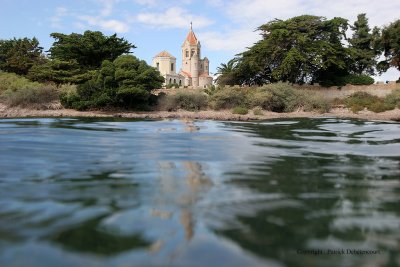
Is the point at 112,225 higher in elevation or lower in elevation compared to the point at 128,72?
lower

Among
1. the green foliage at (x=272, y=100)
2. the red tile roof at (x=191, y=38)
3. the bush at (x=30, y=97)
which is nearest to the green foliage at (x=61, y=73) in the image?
the bush at (x=30, y=97)

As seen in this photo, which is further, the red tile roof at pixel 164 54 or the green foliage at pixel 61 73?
the red tile roof at pixel 164 54

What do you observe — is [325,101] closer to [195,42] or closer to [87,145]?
[87,145]

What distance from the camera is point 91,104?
27.2 metres

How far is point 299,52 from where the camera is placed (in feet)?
122

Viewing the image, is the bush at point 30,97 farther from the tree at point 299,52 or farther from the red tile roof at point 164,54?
the red tile roof at point 164,54

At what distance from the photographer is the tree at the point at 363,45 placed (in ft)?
144

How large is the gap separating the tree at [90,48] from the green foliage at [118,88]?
8.24 meters

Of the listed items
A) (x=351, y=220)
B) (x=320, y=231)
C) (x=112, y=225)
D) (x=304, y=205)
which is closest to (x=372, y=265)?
(x=320, y=231)

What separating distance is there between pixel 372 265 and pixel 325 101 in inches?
1125

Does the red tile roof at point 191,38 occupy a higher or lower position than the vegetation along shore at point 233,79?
higher

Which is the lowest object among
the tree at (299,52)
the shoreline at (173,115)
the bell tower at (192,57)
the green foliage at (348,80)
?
the shoreline at (173,115)

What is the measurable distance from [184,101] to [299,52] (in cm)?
1401

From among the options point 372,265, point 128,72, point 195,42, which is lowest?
point 372,265
